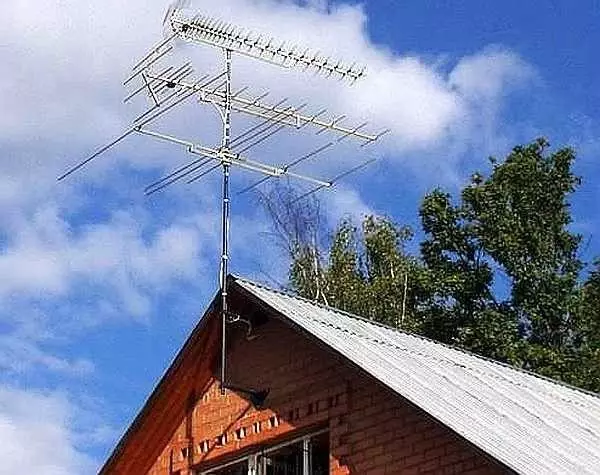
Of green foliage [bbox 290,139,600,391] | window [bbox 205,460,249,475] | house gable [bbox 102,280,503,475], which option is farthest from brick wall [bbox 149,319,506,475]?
green foliage [bbox 290,139,600,391]

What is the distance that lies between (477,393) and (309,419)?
67.6 inches

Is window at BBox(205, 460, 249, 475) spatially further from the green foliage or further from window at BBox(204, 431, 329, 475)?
the green foliage

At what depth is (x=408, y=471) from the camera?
47.0ft

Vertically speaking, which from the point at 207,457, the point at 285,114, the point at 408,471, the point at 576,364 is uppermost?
the point at 576,364

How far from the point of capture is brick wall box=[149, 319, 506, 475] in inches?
561

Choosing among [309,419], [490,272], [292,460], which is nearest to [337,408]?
[309,419]

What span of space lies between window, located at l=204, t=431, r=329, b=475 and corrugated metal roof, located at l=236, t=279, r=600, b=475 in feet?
3.57

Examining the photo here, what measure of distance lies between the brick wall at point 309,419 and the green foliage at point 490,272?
19447mm

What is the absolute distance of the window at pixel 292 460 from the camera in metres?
15.7

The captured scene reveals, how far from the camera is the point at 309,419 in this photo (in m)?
15.8

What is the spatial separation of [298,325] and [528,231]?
76.2 feet

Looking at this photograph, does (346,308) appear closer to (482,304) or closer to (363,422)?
(482,304)

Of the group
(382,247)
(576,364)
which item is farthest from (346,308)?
(576,364)

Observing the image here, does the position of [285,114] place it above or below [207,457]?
above
